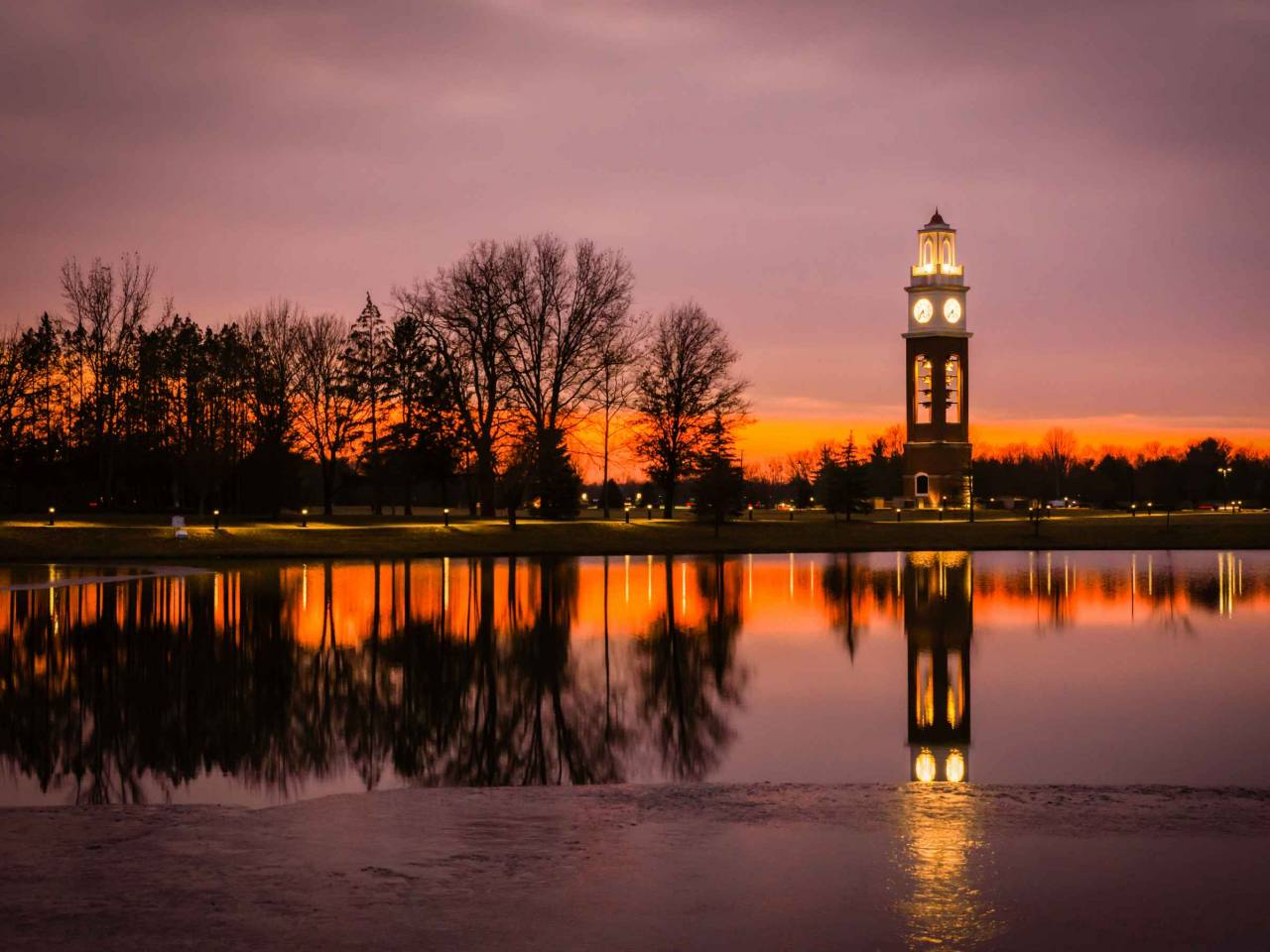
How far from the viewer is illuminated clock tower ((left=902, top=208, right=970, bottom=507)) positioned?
4350 inches

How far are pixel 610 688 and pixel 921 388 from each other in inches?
3886

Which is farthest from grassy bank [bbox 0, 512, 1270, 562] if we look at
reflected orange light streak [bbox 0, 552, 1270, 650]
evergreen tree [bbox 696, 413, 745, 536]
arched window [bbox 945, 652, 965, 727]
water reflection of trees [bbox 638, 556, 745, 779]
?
arched window [bbox 945, 652, 965, 727]

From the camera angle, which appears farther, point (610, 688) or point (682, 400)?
point (682, 400)

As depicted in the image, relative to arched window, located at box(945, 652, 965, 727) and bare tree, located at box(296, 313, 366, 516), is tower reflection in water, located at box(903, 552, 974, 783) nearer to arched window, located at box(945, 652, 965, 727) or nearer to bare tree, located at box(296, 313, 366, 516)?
arched window, located at box(945, 652, 965, 727)

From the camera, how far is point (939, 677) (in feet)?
63.1

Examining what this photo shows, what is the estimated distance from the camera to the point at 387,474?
323 ft

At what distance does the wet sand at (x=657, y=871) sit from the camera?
26.1ft

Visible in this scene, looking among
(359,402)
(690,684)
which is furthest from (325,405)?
(690,684)

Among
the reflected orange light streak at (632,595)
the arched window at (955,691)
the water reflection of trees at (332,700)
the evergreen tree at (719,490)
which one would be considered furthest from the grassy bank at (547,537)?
the arched window at (955,691)

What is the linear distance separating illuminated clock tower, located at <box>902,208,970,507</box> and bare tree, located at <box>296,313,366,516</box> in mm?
47904

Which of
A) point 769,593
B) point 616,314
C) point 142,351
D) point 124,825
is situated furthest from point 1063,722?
point 142,351

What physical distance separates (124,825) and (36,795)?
1880 mm

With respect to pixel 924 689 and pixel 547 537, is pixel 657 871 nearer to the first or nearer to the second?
pixel 924 689

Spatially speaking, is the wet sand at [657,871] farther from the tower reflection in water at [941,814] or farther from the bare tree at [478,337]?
the bare tree at [478,337]
